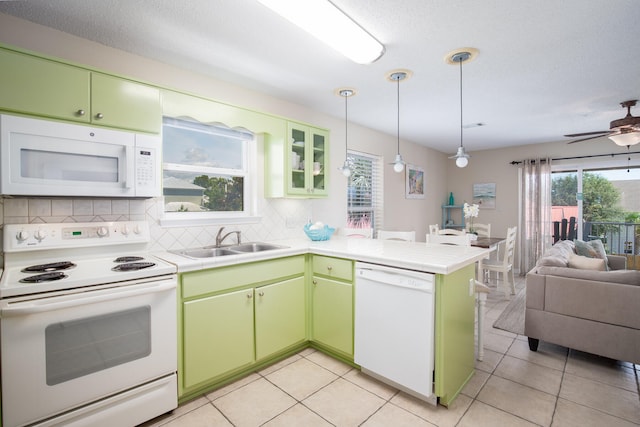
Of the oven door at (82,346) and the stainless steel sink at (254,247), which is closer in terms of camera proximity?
the oven door at (82,346)

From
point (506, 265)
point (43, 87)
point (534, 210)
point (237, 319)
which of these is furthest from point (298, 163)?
Answer: point (534, 210)

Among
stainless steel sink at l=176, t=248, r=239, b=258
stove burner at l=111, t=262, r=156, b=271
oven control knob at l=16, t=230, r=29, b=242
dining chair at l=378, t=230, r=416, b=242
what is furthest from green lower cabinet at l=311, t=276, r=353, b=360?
oven control knob at l=16, t=230, r=29, b=242

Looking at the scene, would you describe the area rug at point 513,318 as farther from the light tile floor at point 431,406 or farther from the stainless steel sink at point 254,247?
the stainless steel sink at point 254,247

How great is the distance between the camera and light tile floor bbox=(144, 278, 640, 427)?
1.78 meters

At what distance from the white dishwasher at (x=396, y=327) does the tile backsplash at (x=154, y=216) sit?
125 centimetres

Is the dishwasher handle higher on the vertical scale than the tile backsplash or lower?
lower

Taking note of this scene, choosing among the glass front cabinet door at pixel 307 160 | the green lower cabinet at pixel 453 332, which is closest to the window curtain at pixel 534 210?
the green lower cabinet at pixel 453 332

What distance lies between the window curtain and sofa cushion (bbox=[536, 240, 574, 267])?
1477 millimetres

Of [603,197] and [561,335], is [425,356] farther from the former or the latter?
[603,197]

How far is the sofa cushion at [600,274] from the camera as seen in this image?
221 cm

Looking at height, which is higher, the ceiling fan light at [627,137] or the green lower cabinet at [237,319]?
the ceiling fan light at [627,137]

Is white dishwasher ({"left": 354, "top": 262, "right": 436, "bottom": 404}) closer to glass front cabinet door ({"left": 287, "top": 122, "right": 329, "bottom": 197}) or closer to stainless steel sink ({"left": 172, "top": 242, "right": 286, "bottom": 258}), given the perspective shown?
stainless steel sink ({"left": 172, "top": 242, "right": 286, "bottom": 258})

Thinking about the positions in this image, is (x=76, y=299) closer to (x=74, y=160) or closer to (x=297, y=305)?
(x=74, y=160)

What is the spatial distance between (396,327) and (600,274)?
5.62 ft
